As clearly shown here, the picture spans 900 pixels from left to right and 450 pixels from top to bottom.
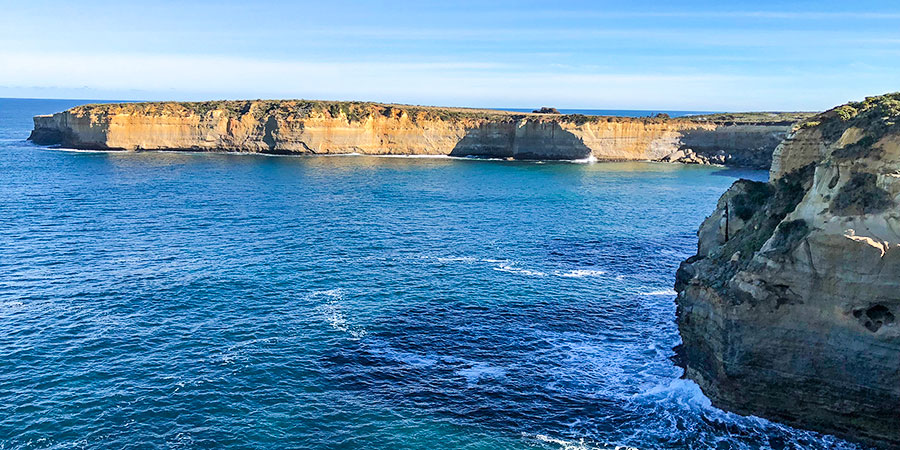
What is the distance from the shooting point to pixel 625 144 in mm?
140625

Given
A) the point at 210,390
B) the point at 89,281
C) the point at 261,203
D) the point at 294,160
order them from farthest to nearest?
the point at 294,160
the point at 261,203
the point at 89,281
the point at 210,390

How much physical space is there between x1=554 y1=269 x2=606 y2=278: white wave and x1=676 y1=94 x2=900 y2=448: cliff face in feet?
66.7

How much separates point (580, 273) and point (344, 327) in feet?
70.4

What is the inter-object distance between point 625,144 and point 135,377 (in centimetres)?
12209

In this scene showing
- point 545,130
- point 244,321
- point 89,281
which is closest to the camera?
point 244,321

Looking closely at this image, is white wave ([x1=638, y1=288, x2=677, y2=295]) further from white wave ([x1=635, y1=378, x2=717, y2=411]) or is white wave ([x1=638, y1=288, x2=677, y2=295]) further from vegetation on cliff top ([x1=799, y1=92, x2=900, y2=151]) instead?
vegetation on cliff top ([x1=799, y1=92, x2=900, y2=151])

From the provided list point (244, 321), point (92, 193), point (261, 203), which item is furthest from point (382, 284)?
point (92, 193)

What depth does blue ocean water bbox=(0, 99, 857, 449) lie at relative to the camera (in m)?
30.2

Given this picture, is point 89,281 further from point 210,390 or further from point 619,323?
point 619,323

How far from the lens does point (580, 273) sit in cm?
5394

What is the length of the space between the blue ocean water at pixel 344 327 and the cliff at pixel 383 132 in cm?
5760

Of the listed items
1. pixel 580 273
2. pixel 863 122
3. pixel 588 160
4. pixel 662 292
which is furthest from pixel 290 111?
pixel 863 122

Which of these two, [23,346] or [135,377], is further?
[23,346]

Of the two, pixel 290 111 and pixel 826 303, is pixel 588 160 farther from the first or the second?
pixel 826 303
